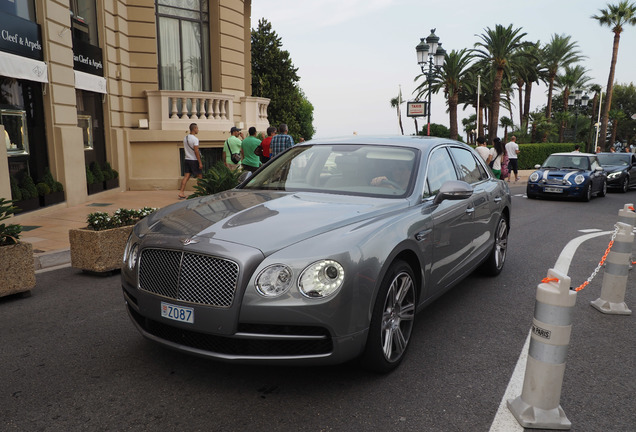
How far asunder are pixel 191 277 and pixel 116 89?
13.8 meters

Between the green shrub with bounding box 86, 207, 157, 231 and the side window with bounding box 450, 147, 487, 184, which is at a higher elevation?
the side window with bounding box 450, 147, 487, 184

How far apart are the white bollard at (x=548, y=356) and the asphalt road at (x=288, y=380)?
0.19 meters

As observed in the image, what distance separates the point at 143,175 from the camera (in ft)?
52.2

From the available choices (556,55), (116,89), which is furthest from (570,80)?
(116,89)

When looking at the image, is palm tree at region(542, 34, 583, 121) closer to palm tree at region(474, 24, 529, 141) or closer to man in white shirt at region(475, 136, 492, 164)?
palm tree at region(474, 24, 529, 141)

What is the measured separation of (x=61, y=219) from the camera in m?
10.1

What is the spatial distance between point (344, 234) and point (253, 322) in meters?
0.76

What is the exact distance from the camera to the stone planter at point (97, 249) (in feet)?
20.1

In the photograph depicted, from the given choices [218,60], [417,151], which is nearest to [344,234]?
[417,151]

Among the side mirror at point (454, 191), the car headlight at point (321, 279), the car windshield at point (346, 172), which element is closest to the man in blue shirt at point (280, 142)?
the car windshield at point (346, 172)

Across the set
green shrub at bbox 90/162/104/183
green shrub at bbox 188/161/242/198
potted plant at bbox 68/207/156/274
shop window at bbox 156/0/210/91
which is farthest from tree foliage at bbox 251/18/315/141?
potted plant at bbox 68/207/156/274

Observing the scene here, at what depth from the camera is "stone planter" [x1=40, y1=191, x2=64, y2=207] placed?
1092 cm

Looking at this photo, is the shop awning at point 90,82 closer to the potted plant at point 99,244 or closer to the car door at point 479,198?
the potted plant at point 99,244

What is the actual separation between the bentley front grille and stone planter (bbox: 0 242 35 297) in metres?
2.74
